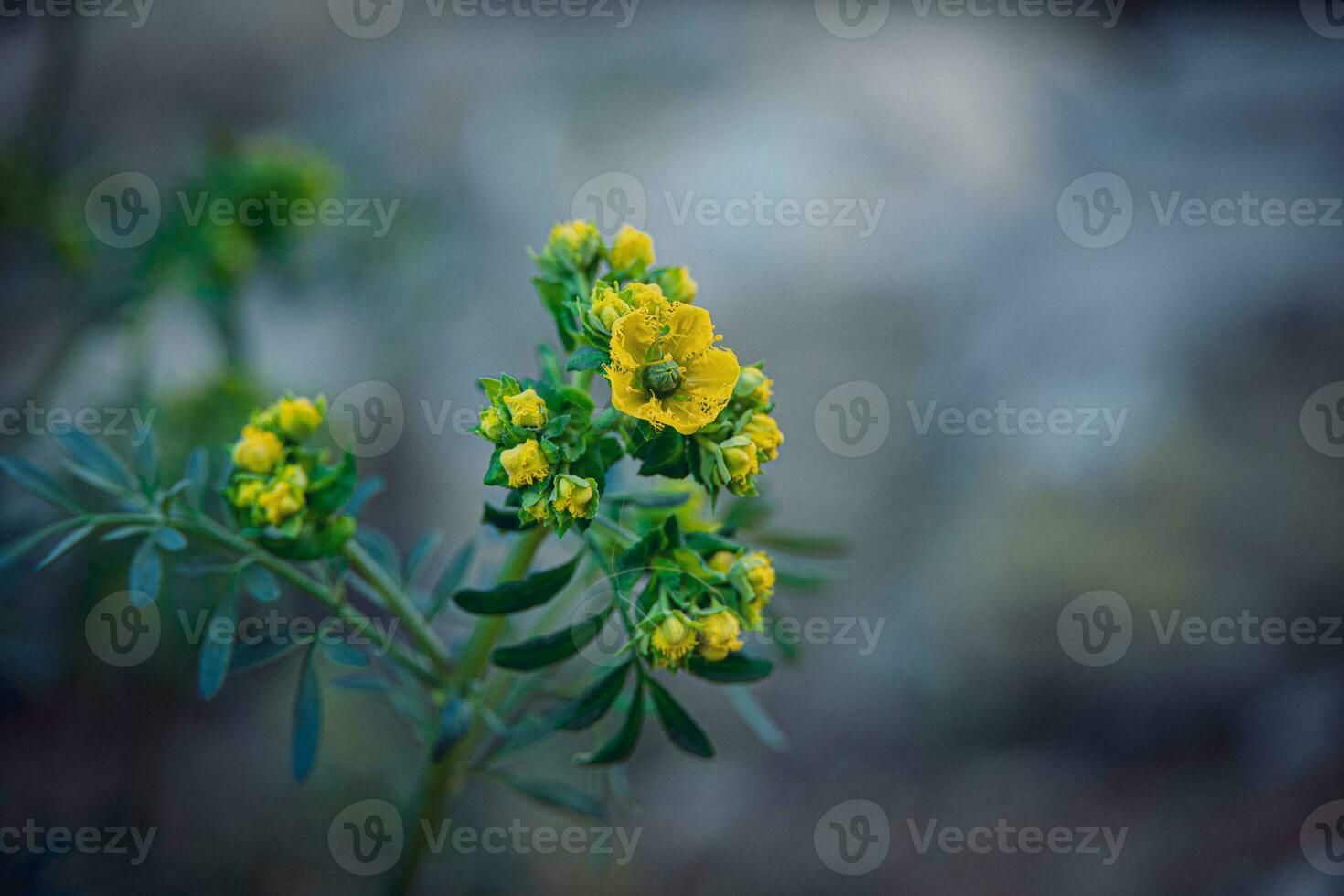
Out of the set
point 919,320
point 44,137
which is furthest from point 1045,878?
point 44,137

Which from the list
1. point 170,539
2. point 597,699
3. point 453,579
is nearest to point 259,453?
point 170,539

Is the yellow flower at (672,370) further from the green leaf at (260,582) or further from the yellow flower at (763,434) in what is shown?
the green leaf at (260,582)

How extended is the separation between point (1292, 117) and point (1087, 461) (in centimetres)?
206

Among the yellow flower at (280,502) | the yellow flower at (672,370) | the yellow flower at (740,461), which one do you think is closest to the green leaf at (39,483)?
the yellow flower at (280,502)

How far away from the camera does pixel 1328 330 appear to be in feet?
11.7

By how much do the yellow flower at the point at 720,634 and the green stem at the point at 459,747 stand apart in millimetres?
366

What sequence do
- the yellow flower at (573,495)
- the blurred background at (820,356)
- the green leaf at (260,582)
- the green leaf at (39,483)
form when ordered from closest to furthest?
the yellow flower at (573,495)
the green leaf at (260,582)
the green leaf at (39,483)
the blurred background at (820,356)

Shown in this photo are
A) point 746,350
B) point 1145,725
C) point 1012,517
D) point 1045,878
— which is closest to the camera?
point 1045,878

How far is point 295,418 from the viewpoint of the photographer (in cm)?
165

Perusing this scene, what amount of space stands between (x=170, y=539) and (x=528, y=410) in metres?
0.73

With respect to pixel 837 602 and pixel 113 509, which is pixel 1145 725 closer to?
pixel 837 602

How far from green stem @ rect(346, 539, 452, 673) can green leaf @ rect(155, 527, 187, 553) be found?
0.28 m

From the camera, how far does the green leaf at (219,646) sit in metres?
1.57

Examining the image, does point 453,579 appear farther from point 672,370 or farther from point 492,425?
point 672,370
